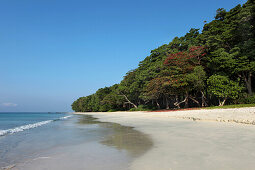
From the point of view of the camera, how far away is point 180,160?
3.68 meters

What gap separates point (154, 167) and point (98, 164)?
4.40ft

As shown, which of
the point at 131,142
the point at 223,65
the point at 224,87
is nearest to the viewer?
the point at 131,142

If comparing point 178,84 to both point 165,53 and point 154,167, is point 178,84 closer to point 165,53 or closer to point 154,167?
point 165,53

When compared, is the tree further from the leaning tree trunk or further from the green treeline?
the leaning tree trunk

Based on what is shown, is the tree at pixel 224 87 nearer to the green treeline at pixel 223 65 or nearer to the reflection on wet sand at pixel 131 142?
the green treeline at pixel 223 65

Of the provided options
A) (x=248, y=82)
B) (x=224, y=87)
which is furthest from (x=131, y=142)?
(x=248, y=82)

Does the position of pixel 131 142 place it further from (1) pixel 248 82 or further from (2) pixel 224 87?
(1) pixel 248 82

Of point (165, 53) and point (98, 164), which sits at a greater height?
point (165, 53)

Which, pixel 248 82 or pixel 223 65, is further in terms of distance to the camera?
pixel 248 82

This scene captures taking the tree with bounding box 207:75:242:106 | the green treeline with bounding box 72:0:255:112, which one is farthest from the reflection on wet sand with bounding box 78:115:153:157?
the tree with bounding box 207:75:242:106

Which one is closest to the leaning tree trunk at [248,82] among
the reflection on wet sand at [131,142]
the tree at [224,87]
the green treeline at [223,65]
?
the green treeline at [223,65]

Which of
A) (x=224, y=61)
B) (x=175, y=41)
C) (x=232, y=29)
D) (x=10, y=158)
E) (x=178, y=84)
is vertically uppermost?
(x=175, y=41)

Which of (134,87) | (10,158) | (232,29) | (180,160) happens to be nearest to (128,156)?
(180,160)

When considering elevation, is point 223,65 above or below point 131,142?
above
